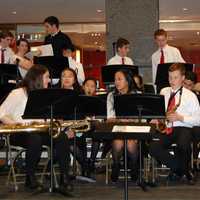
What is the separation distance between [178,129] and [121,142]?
73 cm

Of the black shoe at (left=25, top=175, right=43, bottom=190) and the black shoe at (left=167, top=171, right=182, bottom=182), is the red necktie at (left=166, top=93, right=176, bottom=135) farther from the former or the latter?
the black shoe at (left=25, top=175, right=43, bottom=190)

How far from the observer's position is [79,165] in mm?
7875

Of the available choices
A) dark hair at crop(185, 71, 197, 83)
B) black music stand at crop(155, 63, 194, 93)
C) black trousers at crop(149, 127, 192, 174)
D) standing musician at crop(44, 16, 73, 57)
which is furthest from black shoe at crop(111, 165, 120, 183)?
standing musician at crop(44, 16, 73, 57)

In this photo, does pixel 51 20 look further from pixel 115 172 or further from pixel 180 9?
pixel 180 9

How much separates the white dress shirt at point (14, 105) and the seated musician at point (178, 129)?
164cm

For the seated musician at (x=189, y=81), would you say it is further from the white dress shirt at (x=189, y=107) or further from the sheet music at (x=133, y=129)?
the sheet music at (x=133, y=129)

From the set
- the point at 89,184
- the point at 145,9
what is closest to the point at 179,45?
the point at 145,9

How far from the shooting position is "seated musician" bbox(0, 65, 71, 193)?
6.07 metres

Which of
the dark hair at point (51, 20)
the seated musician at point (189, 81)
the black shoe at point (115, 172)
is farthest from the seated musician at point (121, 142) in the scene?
the dark hair at point (51, 20)

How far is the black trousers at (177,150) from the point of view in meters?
6.61

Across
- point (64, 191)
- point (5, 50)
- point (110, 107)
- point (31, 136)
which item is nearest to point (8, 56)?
point (5, 50)

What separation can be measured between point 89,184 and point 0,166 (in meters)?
1.69

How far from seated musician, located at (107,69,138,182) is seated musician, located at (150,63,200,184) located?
24 centimetres

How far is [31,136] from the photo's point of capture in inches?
239
